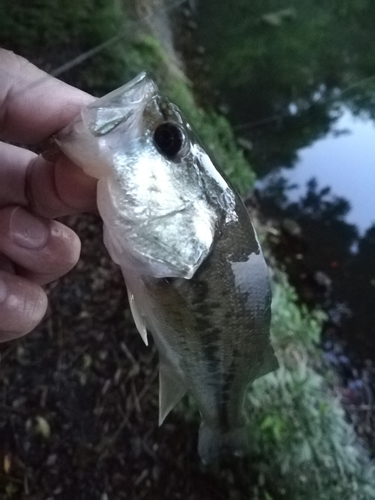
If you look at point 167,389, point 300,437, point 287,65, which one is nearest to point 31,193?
point 167,389

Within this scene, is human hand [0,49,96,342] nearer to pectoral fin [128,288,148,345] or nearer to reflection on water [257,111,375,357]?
pectoral fin [128,288,148,345]

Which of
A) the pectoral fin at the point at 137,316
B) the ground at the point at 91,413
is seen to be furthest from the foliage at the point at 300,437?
the pectoral fin at the point at 137,316

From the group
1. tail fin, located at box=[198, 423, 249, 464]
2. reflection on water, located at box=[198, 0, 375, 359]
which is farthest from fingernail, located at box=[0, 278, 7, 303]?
reflection on water, located at box=[198, 0, 375, 359]

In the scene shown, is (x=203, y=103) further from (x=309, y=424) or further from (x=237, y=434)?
(x=237, y=434)

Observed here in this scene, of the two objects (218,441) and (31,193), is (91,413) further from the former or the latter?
(31,193)

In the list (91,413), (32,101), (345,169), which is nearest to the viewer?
(32,101)

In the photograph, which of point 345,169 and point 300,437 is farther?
point 345,169
